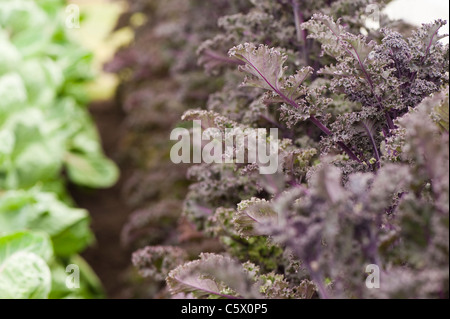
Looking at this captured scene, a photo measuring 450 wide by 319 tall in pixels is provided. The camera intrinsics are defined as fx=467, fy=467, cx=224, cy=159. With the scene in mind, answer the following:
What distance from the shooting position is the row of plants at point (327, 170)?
2.35ft

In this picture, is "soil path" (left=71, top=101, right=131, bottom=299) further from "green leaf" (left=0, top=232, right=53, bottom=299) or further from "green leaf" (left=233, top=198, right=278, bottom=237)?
"green leaf" (left=233, top=198, right=278, bottom=237)

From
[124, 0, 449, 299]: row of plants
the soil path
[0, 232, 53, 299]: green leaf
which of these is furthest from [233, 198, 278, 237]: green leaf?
the soil path

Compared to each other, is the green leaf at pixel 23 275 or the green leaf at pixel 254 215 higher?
the green leaf at pixel 254 215

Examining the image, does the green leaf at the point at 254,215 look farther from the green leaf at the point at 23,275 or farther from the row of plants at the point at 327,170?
the green leaf at the point at 23,275

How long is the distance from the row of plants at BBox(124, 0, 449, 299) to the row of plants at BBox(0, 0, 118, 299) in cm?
37

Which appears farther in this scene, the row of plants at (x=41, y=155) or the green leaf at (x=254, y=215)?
the row of plants at (x=41, y=155)

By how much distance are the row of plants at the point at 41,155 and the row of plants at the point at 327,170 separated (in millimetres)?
367

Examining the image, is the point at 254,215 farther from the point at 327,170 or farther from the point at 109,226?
the point at 109,226

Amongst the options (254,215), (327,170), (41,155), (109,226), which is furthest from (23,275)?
(109,226)

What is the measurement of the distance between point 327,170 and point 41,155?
2101 millimetres

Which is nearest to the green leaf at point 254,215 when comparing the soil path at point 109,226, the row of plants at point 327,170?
the row of plants at point 327,170

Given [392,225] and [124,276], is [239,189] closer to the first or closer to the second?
[392,225]

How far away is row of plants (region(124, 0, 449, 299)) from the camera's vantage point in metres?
0.72

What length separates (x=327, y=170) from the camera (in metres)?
0.74
